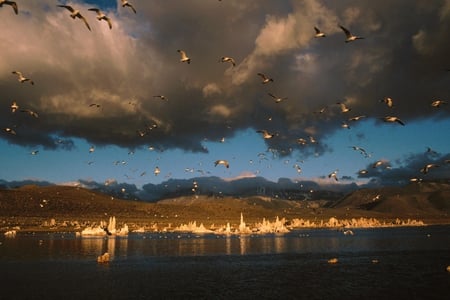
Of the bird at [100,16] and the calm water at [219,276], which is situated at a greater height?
the bird at [100,16]

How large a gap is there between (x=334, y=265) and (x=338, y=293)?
2089 cm

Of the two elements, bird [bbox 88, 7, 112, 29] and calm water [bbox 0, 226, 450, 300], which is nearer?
bird [bbox 88, 7, 112, 29]

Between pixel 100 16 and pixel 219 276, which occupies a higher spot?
pixel 100 16

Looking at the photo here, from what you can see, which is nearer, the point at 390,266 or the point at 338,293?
the point at 338,293

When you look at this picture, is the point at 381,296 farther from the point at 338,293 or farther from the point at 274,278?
the point at 274,278

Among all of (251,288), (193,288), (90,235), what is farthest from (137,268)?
(90,235)

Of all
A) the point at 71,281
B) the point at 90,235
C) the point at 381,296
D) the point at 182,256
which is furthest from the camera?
the point at 90,235

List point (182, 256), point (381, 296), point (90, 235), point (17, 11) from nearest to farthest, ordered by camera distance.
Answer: point (17, 11)
point (381, 296)
point (182, 256)
point (90, 235)

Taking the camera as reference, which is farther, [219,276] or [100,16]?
[219,276]

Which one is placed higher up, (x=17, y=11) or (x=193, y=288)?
(x=17, y=11)

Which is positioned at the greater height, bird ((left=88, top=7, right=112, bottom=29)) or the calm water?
bird ((left=88, top=7, right=112, bottom=29))

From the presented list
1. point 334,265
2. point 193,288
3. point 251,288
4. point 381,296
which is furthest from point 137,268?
point 381,296

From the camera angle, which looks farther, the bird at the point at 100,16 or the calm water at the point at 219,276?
the calm water at the point at 219,276

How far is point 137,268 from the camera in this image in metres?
57.0
